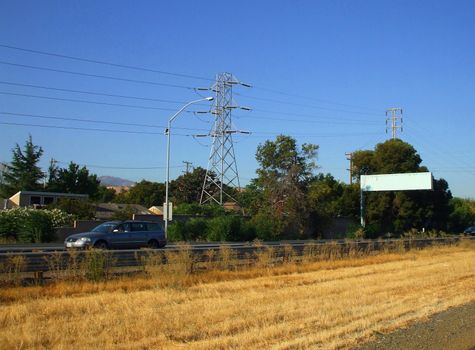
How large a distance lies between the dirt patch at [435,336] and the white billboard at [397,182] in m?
50.5

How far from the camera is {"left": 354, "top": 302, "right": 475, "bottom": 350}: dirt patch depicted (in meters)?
8.73

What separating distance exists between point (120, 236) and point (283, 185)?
2879 centimetres

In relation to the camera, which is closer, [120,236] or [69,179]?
[120,236]

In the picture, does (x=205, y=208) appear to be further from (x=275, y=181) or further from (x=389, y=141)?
(x=389, y=141)

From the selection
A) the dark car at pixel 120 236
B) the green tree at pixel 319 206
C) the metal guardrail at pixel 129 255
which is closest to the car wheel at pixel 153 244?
the dark car at pixel 120 236

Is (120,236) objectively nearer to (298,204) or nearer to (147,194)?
(298,204)

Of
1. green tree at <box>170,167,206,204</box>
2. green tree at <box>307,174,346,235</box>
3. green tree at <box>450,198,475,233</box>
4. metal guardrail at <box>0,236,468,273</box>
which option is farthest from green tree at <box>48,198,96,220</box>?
green tree at <box>170,167,206,204</box>

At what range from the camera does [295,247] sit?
24031 mm

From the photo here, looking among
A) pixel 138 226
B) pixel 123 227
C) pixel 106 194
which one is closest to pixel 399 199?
pixel 138 226

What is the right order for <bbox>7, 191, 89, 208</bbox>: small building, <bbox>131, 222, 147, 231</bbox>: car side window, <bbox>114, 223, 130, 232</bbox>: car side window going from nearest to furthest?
1. <bbox>114, 223, 130, 232</bbox>: car side window
2. <bbox>131, 222, 147, 231</bbox>: car side window
3. <bbox>7, 191, 89, 208</bbox>: small building

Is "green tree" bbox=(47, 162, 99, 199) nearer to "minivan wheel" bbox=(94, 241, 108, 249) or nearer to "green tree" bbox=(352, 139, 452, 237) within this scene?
"green tree" bbox=(352, 139, 452, 237)

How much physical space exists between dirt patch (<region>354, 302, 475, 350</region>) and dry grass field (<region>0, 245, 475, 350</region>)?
0.31 meters

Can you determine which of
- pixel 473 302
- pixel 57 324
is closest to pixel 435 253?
pixel 473 302

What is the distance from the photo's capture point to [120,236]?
26.8 metres
